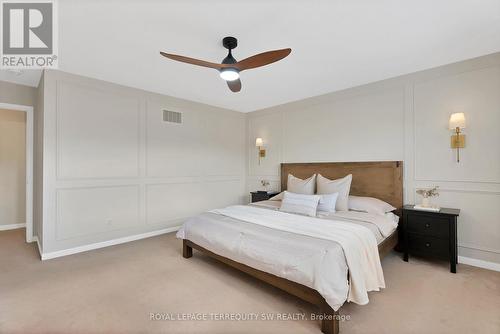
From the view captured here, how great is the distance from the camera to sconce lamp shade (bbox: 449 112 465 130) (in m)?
2.97

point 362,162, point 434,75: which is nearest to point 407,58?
point 434,75

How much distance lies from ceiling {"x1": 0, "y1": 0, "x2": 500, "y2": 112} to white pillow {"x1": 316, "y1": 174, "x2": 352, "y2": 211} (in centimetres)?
164

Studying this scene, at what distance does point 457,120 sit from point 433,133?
0.34 metres

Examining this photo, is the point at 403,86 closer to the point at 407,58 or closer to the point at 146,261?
the point at 407,58

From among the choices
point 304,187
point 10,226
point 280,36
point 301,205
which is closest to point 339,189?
point 304,187

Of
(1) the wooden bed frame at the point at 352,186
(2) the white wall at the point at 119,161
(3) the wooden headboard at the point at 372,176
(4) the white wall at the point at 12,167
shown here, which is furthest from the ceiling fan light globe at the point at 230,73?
(4) the white wall at the point at 12,167

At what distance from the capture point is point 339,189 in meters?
3.57

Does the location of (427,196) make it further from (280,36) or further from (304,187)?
(280,36)

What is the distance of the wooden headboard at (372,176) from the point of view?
141 inches

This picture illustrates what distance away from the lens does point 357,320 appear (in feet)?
6.50

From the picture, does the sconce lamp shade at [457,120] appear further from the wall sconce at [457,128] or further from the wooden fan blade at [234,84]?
the wooden fan blade at [234,84]

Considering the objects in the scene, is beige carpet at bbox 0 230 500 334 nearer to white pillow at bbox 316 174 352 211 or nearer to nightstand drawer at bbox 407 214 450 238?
nightstand drawer at bbox 407 214 450 238

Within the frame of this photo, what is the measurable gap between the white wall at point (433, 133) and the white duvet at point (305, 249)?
1691 mm

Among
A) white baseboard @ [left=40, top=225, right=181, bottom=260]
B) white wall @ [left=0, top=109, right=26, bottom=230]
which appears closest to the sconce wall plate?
white baseboard @ [left=40, top=225, right=181, bottom=260]
